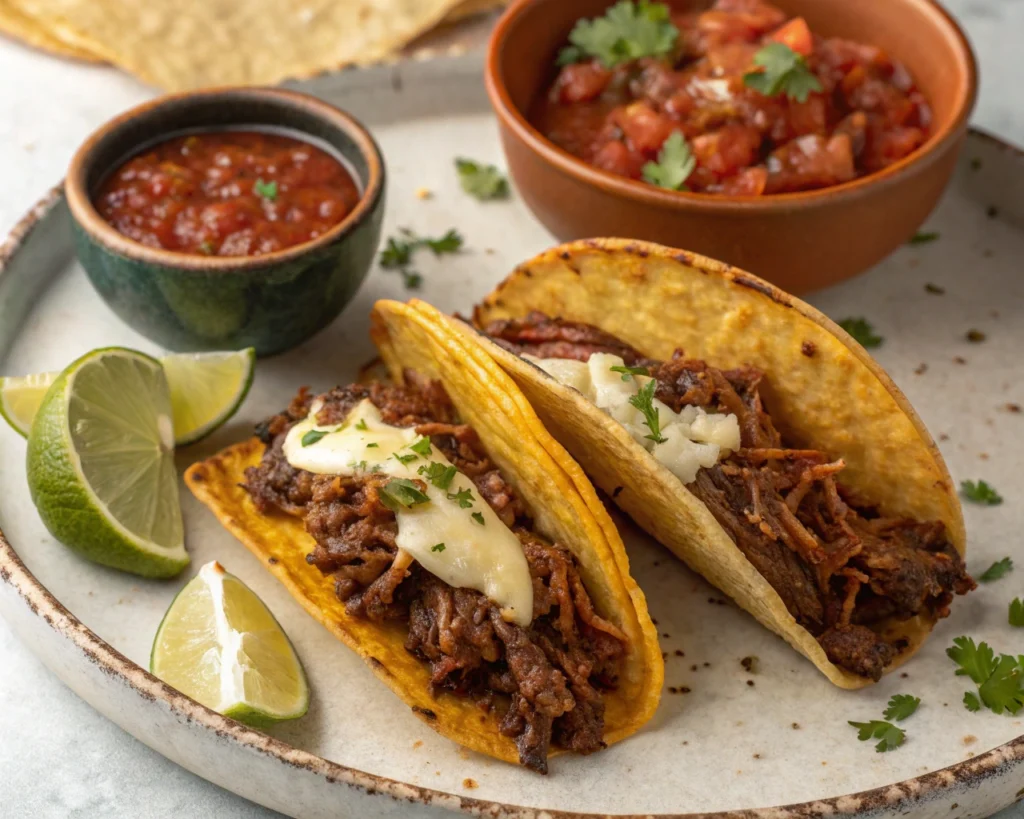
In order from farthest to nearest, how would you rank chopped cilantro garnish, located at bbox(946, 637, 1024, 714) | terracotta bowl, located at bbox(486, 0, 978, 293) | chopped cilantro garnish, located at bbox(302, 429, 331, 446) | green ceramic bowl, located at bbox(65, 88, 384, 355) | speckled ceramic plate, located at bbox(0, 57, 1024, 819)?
terracotta bowl, located at bbox(486, 0, 978, 293), green ceramic bowl, located at bbox(65, 88, 384, 355), chopped cilantro garnish, located at bbox(302, 429, 331, 446), chopped cilantro garnish, located at bbox(946, 637, 1024, 714), speckled ceramic plate, located at bbox(0, 57, 1024, 819)

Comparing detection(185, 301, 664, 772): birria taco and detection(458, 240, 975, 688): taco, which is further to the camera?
detection(458, 240, 975, 688): taco

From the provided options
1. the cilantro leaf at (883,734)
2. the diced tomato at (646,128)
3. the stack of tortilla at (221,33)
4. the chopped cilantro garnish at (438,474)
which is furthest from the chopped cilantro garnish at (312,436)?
the stack of tortilla at (221,33)

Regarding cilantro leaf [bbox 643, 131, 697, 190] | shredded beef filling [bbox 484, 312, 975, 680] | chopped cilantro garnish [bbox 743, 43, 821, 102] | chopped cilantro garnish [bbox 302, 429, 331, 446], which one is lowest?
shredded beef filling [bbox 484, 312, 975, 680]

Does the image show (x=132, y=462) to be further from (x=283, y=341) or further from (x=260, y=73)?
(x=260, y=73)

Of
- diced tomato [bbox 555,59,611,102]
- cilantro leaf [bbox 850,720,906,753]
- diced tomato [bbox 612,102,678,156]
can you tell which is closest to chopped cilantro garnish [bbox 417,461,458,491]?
cilantro leaf [bbox 850,720,906,753]

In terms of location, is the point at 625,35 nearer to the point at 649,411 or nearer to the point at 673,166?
the point at 673,166

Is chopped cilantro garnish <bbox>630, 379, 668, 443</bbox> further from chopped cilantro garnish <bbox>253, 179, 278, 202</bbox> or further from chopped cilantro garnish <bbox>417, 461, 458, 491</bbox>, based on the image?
chopped cilantro garnish <bbox>253, 179, 278, 202</bbox>
